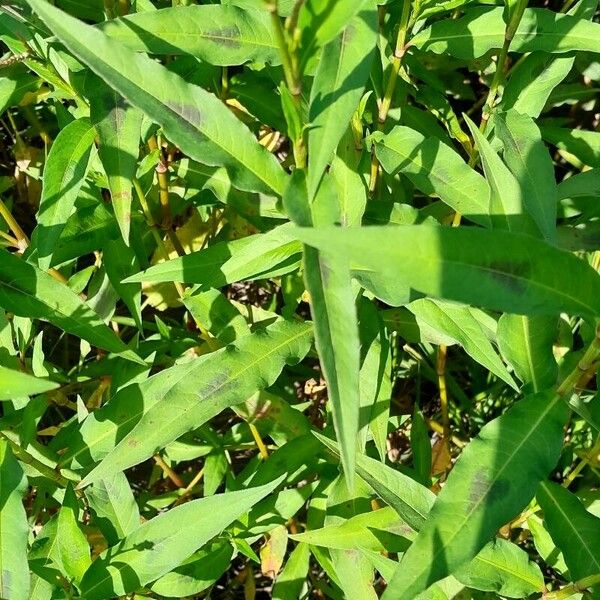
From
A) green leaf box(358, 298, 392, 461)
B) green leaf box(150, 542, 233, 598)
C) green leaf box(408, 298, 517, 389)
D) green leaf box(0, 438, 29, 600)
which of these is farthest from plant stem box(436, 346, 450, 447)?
green leaf box(0, 438, 29, 600)

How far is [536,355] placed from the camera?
5.24ft

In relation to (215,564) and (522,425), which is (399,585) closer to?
(522,425)

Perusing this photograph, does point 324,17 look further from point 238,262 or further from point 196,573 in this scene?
point 196,573

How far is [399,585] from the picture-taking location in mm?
1289

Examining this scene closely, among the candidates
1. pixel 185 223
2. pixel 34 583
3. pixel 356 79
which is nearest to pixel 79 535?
pixel 34 583

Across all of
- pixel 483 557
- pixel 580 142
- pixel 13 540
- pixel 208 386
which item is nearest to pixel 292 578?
pixel 483 557

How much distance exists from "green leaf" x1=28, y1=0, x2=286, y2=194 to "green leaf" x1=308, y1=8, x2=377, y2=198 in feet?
0.59

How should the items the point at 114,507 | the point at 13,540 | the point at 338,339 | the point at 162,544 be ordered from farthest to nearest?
the point at 114,507 → the point at 162,544 → the point at 13,540 → the point at 338,339

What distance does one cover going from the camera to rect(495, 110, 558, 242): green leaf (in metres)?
1.60

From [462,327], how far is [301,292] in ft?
1.89

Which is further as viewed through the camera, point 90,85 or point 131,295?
point 131,295

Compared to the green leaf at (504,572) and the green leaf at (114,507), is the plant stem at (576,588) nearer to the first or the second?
the green leaf at (504,572)

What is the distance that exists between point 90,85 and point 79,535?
0.99m

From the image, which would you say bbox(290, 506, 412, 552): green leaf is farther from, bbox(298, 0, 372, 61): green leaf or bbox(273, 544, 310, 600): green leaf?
bbox(298, 0, 372, 61): green leaf
